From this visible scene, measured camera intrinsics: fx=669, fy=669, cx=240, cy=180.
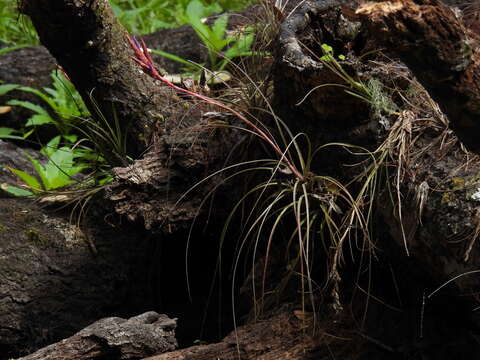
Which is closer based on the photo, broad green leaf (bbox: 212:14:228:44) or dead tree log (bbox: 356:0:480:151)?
dead tree log (bbox: 356:0:480:151)

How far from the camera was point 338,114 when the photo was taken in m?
2.70

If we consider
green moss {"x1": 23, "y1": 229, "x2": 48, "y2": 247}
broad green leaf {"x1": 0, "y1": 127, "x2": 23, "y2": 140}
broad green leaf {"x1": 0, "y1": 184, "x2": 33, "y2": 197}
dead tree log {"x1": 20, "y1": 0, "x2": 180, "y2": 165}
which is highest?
dead tree log {"x1": 20, "y1": 0, "x2": 180, "y2": 165}

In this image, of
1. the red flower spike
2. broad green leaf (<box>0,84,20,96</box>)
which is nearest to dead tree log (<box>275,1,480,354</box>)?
the red flower spike

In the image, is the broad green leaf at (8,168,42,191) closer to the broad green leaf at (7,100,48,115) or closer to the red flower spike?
the red flower spike

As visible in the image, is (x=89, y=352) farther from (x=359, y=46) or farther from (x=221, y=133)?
(x=359, y=46)

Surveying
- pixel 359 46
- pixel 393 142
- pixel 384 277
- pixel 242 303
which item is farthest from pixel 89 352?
pixel 359 46

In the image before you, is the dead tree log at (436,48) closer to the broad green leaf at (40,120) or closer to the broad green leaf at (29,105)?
the broad green leaf at (40,120)

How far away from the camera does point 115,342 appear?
2.61 m

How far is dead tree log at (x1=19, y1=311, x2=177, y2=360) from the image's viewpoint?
102 inches

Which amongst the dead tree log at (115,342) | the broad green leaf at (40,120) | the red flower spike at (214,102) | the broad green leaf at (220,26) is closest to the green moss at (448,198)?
the red flower spike at (214,102)

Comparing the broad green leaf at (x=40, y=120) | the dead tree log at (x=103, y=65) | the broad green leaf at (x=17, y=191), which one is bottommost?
the broad green leaf at (x=17, y=191)

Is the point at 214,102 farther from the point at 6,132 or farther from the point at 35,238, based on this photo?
the point at 6,132

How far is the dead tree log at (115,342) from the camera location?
8.49 feet

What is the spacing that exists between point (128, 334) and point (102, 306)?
0.59 m
